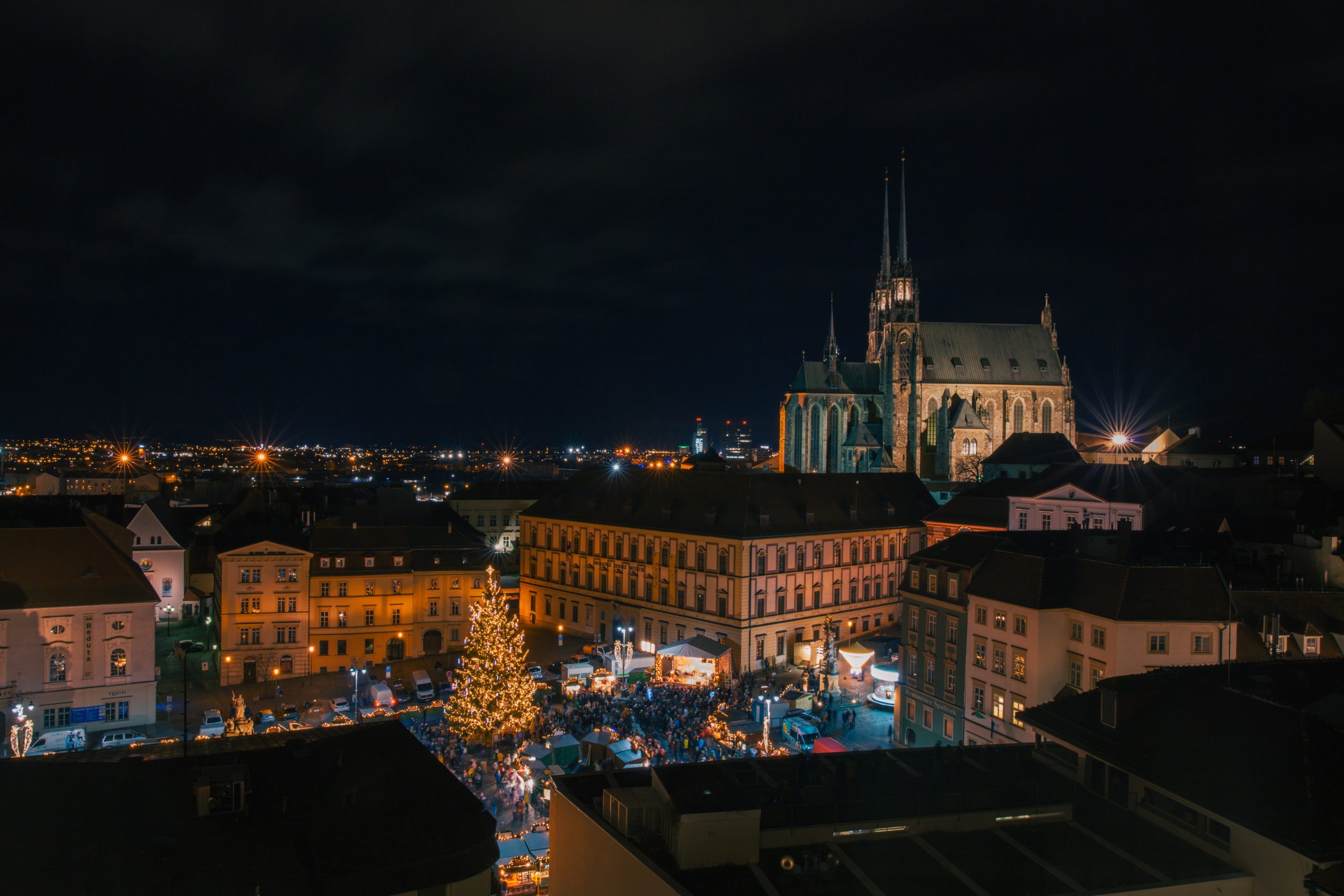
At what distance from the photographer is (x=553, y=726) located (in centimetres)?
3900

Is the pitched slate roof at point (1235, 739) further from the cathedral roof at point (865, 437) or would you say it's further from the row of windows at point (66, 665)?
the cathedral roof at point (865, 437)

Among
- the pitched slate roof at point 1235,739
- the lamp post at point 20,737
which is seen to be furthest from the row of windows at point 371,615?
the pitched slate roof at point 1235,739

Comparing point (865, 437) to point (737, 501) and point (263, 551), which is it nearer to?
point (737, 501)

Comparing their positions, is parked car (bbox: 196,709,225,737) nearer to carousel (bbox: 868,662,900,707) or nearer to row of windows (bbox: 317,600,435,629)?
row of windows (bbox: 317,600,435,629)

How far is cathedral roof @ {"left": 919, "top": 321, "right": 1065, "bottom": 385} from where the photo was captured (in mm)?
120875

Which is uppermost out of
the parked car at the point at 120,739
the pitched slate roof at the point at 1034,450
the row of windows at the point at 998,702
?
the pitched slate roof at the point at 1034,450

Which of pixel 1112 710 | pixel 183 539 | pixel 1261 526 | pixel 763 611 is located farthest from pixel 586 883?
pixel 183 539

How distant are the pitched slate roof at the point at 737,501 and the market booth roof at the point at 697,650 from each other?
8.09 metres

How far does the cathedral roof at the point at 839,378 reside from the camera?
126 metres

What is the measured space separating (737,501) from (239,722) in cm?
3201

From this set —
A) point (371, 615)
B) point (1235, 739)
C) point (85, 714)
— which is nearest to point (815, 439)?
point (371, 615)

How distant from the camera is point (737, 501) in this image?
58656mm

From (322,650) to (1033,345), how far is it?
103491 millimetres

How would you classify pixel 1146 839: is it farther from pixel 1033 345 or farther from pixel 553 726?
pixel 1033 345
